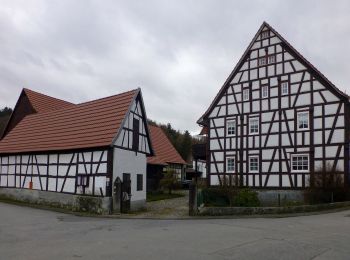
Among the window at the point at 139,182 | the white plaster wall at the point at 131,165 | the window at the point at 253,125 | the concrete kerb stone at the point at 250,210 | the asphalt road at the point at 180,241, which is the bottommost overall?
the asphalt road at the point at 180,241

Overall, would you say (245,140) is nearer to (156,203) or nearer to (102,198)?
(156,203)

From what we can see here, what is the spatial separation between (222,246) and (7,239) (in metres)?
6.54

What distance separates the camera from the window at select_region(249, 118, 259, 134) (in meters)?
30.5

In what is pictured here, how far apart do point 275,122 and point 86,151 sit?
44.7 ft

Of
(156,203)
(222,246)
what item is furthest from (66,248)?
(156,203)

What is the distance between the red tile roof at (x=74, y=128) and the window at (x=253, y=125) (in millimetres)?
9736

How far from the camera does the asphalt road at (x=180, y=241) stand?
9.88 meters

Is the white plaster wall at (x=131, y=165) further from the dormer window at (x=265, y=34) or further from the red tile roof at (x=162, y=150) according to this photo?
the dormer window at (x=265, y=34)

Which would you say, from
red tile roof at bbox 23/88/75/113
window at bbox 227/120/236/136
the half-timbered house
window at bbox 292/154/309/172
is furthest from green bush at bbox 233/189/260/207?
red tile roof at bbox 23/88/75/113

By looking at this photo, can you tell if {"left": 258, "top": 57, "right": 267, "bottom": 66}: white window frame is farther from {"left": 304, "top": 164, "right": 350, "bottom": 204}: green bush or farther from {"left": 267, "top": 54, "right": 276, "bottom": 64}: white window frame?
{"left": 304, "top": 164, "right": 350, "bottom": 204}: green bush

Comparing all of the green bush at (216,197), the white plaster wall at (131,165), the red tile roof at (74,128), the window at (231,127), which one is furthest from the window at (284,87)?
the white plaster wall at (131,165)

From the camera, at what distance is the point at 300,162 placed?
28078 millimetres

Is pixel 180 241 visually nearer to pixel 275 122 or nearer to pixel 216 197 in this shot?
pixel 216 197

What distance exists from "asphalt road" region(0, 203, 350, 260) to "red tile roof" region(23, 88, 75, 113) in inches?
962
